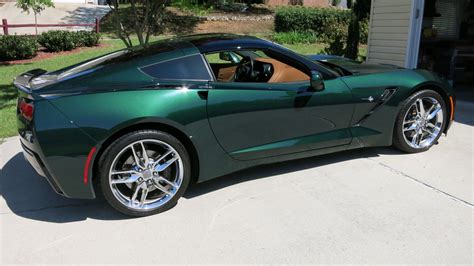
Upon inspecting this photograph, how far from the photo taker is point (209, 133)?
3.57 metres

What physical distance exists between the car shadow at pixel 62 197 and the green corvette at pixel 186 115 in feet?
0.85

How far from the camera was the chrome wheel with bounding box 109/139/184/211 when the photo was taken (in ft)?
11.0

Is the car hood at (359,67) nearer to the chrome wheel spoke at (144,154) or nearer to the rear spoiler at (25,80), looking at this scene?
the chrome wheel spoke at (144,154)

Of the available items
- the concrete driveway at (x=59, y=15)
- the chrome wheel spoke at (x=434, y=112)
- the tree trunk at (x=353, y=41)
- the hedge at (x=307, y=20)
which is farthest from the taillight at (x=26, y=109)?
the concrete driveway at (x=59, y=15)

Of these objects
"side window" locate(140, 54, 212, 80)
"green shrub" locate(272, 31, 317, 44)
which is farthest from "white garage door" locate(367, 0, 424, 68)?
"green shrub" locate(272, 31, 317, 44)

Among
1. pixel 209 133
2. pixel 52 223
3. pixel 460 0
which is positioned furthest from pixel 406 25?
pixel 52 223

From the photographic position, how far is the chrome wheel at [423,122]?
4.60 meters

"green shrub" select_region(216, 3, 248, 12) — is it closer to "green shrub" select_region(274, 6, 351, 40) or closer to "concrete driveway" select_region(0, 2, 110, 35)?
"green shrub" select_region(274, 6, 351, 40)

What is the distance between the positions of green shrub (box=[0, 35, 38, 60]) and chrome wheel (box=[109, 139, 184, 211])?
40.3 feet

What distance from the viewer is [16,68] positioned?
11.9m

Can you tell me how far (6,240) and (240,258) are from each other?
1771mm

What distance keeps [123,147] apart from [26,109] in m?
0.82

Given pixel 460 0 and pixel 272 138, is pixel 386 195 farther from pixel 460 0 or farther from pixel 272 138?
pixel 460 0

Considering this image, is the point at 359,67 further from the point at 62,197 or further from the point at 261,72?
the point at 62,197
